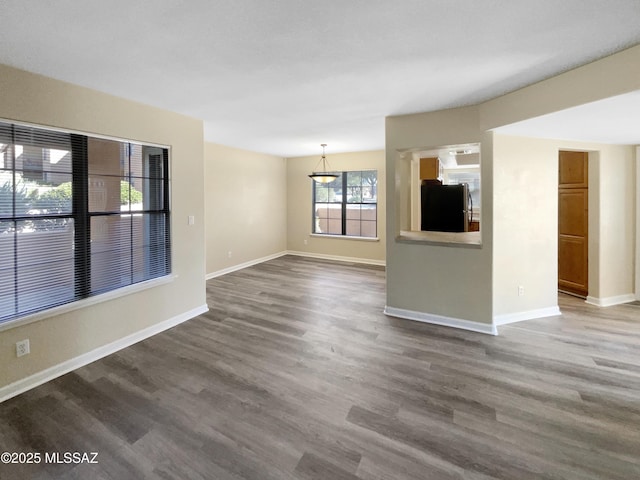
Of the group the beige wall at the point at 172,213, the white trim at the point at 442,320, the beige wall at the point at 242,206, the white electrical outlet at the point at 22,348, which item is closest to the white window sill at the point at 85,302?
the beige wall at the point at 172,213

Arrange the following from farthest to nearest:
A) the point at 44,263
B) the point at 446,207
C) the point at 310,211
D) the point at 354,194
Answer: the point at 310,211 < the point at 354,194 < the point at 446,207 < the point at 44,263

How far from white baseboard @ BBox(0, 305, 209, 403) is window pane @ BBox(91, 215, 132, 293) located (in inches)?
22.4

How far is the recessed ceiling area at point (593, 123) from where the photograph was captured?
2.39 m

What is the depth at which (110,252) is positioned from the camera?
10.0ft

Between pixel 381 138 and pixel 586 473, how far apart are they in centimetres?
474

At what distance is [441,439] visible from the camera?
188cm

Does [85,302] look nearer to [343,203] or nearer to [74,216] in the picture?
[74,216]

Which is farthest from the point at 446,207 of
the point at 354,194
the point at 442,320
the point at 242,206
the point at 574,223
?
the point at 242,206

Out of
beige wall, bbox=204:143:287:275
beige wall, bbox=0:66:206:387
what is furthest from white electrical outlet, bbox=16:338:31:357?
beige wall, bbox=204:143:287:275

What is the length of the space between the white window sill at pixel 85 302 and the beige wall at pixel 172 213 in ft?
0.14

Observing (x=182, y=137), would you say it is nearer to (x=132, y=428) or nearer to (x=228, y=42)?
(x=228, y=42)

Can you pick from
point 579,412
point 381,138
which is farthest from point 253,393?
point 381,138

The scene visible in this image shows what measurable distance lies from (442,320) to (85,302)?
148 inches

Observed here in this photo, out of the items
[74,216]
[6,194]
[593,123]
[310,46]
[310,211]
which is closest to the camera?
[310,46]
